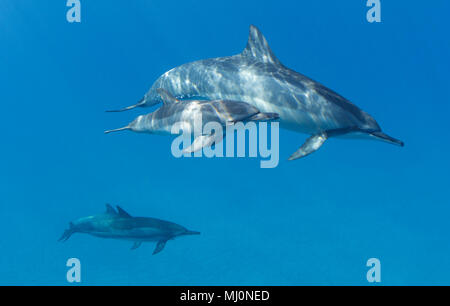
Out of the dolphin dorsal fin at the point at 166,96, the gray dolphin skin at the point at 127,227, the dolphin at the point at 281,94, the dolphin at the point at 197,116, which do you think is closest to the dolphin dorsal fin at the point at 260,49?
the dolphin at the point at 281,94

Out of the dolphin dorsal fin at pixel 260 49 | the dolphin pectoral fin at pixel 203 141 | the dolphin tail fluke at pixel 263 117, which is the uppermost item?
the dolphin dorsal fin at pixel 260 49

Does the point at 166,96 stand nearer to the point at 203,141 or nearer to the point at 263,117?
the point at 203,141

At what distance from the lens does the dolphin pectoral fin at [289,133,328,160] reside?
658cm

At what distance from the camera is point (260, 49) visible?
801 centimetres

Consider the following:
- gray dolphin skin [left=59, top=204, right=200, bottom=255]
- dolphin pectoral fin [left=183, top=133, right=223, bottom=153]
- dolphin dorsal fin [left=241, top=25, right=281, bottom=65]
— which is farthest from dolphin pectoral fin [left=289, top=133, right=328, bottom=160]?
gray dolphin skin [left=59, top=204, right=200, bottom=255]

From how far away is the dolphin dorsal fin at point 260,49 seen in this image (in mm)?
7949

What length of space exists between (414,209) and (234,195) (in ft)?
33.7

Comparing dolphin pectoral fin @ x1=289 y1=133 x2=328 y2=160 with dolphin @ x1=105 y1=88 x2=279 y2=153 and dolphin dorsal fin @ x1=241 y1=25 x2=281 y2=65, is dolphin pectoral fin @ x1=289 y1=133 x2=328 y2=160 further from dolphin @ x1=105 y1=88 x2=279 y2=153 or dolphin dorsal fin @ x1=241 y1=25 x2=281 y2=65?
dolphin dorsal fin @ x1=241 y1=25 x2=281 y2=65

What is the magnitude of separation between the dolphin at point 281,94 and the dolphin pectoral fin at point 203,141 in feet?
4.48

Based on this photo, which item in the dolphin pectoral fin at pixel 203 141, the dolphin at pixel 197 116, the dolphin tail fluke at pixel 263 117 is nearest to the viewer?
the dolphin pectoral fin at pixel 203 141

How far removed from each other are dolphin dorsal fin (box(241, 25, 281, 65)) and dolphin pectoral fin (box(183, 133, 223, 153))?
2504mm

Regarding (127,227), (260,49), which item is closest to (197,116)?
(260,49)

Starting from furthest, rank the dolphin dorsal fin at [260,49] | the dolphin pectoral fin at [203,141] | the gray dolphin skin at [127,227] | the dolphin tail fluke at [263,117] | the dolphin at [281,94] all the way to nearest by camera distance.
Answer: the gray dolphin skin at [127,227], the dolphin dorsal fin at [260,49], the dolphin at [281,94], the dolphin tail fluke at [263,117], the dolphin pectoral fin at [203,141]

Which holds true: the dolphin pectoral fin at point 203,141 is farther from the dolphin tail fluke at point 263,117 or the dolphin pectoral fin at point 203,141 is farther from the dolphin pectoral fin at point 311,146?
the dolphin pectoral fin at point 311,146
